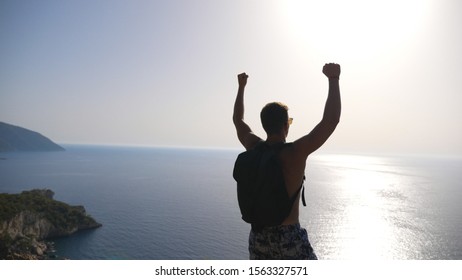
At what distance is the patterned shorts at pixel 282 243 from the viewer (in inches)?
73.5

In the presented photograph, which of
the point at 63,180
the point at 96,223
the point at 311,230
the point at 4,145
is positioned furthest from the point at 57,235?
the point at 4,145

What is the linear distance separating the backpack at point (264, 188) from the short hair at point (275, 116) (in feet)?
0.39

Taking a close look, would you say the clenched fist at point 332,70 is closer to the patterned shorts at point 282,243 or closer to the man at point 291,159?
the man at point 291,159

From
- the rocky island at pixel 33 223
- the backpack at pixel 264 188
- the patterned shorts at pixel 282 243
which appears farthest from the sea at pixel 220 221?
the backpack at pixel 264 188

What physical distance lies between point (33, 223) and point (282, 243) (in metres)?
54.1

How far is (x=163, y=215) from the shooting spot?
184ft

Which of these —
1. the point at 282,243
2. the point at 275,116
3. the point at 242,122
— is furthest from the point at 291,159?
the point at 242,122

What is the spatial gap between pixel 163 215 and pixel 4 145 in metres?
197

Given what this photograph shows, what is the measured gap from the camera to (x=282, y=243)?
1865 millimetres

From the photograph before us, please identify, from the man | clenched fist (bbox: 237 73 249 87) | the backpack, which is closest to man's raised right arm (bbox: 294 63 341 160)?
the man
